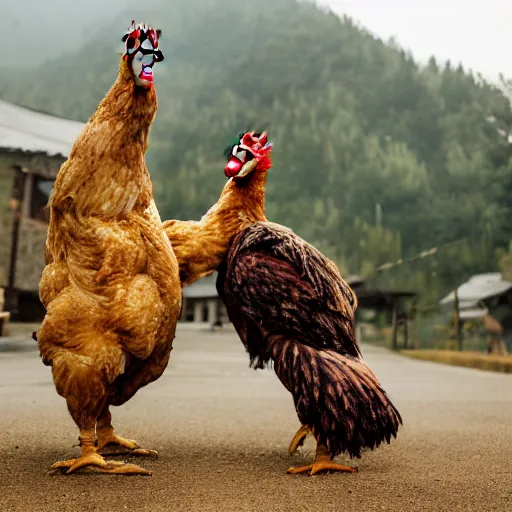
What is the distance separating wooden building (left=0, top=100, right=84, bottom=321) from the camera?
11.0 metres

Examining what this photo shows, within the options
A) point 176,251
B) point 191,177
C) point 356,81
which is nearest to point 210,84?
point 356,81

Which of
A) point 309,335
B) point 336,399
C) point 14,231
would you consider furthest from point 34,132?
point 336,399

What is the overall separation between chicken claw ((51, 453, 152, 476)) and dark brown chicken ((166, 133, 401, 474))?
2.19ft

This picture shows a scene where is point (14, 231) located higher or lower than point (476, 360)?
higher

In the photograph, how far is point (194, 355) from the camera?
969 cm

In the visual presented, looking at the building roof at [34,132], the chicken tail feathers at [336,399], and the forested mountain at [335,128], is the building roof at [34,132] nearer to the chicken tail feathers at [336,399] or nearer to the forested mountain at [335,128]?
the forested mountain at [335,128]

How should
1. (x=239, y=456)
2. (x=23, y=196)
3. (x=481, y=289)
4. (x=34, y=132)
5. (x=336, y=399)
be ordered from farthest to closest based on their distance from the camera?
(x=481, y=289)
(x=34, y=132)
(x=23, y=196)
(x=239, y=456)
(x=336, y=399)

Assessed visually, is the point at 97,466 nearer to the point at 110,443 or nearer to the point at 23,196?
the point at 110,443

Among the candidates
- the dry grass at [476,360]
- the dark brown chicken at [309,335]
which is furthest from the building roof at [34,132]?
the dark brown chicken at [309,335]

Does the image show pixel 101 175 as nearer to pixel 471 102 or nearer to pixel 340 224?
pixel 340 224

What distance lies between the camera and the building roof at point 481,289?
19078mm

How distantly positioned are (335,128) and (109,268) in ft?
106

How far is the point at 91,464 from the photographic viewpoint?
2.58 m

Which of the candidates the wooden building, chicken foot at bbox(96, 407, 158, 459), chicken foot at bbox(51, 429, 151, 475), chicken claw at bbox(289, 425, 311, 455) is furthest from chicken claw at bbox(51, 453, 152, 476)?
the wooden building
